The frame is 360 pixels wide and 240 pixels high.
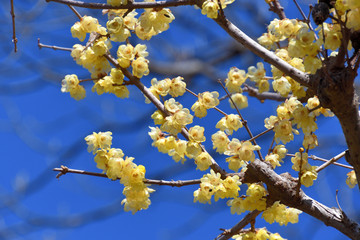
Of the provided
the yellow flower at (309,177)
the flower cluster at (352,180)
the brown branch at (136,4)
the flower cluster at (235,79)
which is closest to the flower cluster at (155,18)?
the brown branch at (136,4)

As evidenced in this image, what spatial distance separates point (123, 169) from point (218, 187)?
0.29 m

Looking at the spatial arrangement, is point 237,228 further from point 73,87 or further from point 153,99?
point 73,87

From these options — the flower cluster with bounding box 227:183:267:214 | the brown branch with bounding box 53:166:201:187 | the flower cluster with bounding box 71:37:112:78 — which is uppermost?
the flower cluster with bounding box 71:37:112:78

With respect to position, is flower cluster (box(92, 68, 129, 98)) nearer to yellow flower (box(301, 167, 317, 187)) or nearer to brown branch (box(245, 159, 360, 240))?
brown branch (box(245, 159, 360, 240))

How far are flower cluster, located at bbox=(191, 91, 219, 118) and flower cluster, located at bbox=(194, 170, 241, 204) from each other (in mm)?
210

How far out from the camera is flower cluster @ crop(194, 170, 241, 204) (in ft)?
4.21

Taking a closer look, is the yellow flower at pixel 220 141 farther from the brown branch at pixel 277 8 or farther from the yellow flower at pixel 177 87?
the brown branch at pixel 277 8

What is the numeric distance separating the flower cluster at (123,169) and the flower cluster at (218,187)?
0.19 metres

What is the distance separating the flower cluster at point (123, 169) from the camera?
1313 millimetres

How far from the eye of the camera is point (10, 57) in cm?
447

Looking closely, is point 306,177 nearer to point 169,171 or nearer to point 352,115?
point 352,115

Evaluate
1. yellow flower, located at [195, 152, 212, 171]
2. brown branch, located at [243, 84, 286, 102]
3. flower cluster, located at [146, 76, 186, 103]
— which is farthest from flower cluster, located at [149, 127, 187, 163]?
brown branch, located at [243, 84, 286, 102]

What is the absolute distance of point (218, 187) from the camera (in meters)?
1.28

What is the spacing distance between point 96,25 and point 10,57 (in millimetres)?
3408
